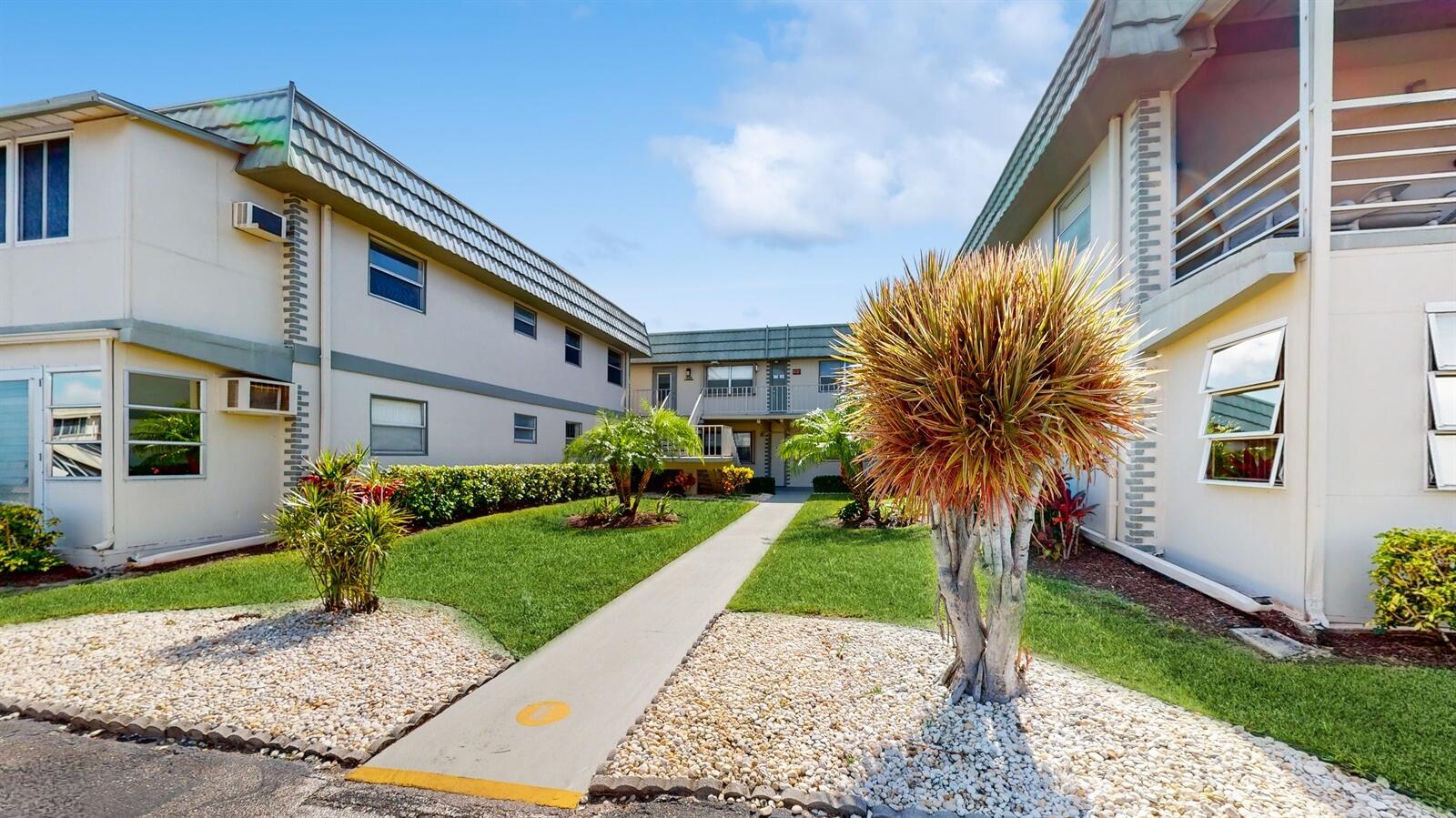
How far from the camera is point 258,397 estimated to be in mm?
9133

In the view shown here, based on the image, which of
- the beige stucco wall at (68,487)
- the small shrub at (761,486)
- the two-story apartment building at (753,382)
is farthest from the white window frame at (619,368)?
the beige stucco wall at (68,487)

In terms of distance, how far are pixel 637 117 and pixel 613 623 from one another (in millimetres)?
7284

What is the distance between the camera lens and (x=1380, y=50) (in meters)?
7.47

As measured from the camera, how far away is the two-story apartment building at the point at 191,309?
26.3 ft

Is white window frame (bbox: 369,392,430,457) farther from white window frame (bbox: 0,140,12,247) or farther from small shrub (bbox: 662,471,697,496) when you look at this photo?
small shrub (bbox: 662,471,697,496)

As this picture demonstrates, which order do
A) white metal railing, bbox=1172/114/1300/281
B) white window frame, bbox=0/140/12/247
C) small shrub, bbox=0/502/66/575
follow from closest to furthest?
1. white metal railing, bbox=1172/114/1300/281
2. small shrub, bbox=0/502/66/575
3. white window frame, bbox=0/140/12/247

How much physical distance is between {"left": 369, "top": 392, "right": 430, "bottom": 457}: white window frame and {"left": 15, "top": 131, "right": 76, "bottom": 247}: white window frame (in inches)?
173

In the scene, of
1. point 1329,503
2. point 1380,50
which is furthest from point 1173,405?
point 1380,50

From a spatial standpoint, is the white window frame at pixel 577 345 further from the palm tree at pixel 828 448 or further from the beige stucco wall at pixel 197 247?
the beige stucco wall at pixel 197 247

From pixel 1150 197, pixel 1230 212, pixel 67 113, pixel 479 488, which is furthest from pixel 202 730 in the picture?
pixel 1150 197

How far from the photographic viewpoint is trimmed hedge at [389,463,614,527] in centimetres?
1055

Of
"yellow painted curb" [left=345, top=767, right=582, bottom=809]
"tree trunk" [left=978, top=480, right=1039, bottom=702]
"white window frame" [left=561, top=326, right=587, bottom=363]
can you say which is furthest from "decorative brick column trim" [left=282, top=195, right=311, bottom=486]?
"tree trunk" [left=978, top=480, right=1039, bottom=702]

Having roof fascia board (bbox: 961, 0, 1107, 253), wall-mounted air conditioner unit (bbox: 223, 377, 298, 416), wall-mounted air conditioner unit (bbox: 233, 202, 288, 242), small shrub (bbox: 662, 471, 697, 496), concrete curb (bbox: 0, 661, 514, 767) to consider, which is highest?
roof fascia board (bbox: 961, 0, 1107, 253)

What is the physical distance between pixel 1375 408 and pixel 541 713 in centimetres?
686
